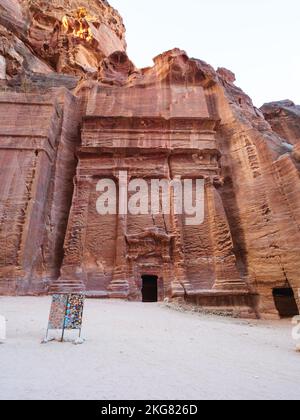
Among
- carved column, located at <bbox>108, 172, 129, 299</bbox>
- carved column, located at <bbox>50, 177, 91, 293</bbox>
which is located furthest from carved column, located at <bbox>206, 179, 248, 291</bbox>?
carved column, located at <bbox>50, 177, 91, 293</bbox>

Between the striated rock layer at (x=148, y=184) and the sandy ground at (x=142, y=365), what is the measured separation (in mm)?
5753

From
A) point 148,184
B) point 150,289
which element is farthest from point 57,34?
point 150,289

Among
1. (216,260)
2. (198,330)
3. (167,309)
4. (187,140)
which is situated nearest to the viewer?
(198,330)

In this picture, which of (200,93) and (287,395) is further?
(200,93)

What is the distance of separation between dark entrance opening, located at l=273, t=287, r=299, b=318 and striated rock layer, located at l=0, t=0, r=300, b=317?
0.06 metres

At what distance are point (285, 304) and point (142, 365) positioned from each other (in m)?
12.1

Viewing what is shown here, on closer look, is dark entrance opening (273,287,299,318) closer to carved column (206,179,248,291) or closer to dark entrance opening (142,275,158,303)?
carved column (206,179,248,291)

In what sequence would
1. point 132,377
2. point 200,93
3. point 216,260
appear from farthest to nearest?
point 200,93
point 216,260
point 132,377

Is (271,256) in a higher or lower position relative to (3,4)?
lower

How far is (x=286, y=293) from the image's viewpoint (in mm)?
13734

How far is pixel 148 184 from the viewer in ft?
50.4

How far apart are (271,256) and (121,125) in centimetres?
1126
